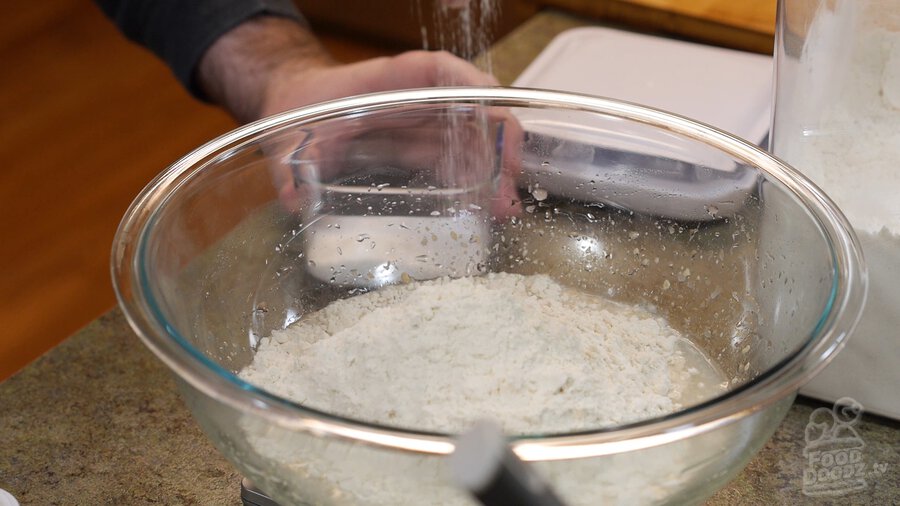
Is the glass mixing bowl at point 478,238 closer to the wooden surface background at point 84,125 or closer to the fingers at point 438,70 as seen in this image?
the fingers at point 438,70

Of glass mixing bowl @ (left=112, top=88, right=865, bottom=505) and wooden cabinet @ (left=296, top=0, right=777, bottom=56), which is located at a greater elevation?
glass mixing bowl @ (left=112, top=88, right=865, bottom=505)

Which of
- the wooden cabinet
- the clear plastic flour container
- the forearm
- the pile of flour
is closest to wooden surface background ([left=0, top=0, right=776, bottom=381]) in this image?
the wooden cabinet

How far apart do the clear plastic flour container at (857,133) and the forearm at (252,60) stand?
2.18 feet

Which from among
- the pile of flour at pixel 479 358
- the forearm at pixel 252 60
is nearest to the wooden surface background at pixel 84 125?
the forearm at pixel 252 60

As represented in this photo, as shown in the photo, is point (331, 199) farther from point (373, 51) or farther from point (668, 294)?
point (373, 51)

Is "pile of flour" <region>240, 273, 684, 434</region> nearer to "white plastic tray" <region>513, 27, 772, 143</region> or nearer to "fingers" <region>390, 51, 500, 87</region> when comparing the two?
"fingers" <region>390, 51, 500, 87</region>

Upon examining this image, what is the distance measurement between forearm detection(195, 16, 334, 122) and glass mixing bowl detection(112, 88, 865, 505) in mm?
523

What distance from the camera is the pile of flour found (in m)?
0.50

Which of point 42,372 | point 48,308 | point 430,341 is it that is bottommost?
point 48,308

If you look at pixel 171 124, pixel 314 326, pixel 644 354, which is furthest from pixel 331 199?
pixel 171 124

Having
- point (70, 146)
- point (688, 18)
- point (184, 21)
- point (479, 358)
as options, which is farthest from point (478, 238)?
point (70, 146)

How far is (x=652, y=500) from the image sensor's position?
0.44 metres

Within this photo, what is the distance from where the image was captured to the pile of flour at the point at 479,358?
50 cm

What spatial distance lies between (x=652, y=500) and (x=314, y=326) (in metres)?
0.27
